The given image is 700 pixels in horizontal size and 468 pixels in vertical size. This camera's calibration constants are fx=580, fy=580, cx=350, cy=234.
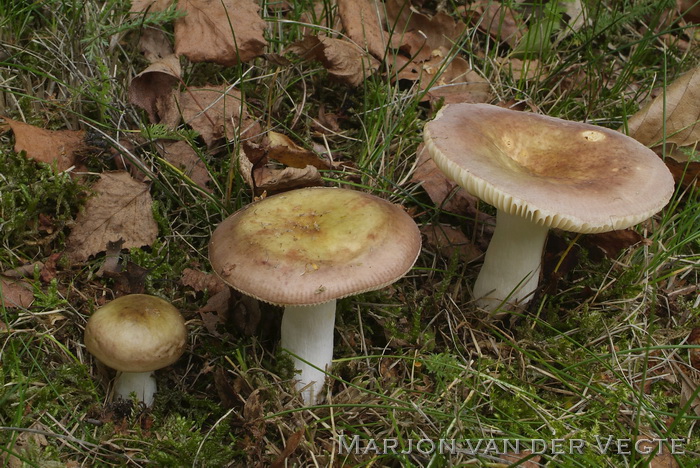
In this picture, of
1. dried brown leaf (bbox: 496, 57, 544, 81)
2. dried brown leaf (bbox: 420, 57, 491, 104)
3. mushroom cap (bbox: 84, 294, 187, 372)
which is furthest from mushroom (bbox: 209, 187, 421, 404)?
dried brown leaf (bbox: 496, 57, 544, 81)

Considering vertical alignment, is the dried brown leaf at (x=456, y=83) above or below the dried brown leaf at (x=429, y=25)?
below

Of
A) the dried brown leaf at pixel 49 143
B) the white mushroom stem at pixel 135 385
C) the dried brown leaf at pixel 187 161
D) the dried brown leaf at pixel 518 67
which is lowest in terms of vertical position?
the white mushroom stem at pixel 135 385

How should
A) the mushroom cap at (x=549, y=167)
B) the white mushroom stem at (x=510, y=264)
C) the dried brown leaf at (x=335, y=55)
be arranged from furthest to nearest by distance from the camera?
the dried brown leaf at (x=335, y=55) < the white mushroom stem at (x=510, y=264) < the mushroom cap at (x=549, y=167)

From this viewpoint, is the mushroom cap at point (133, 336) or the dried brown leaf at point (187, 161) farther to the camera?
the dried brown leaf at point (187, 161)

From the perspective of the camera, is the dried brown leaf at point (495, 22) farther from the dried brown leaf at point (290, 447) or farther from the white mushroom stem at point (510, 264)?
the dried brown leaf at point (290, 447)

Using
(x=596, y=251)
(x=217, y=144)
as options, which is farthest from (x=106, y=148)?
(x=596, y=251)

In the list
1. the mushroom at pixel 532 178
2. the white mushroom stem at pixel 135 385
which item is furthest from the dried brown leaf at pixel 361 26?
the white mushroom stem at pixel 135 385
